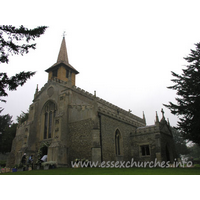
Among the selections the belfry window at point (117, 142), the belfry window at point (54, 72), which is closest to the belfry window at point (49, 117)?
the belfry window at point (54, 72)

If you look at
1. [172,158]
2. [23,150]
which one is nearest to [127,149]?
[172,158]

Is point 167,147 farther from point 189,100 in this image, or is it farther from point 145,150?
point 189,100

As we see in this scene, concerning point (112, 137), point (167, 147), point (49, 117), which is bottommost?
point (167, 147)

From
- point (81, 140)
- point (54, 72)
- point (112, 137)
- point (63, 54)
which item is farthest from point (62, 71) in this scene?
point (112, 137)

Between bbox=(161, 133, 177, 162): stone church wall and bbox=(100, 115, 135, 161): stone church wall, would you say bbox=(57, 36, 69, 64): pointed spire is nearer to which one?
bbox=(100, 115, 135, 161): stone church wall

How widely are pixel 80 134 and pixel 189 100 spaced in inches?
492

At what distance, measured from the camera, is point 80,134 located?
72.7ft

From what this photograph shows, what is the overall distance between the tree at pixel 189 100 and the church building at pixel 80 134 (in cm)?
492

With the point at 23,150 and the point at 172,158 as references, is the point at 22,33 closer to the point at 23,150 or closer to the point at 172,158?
the point at 23,150

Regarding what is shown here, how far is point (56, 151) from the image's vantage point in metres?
20.8

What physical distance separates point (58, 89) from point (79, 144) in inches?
350

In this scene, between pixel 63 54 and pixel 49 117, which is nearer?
pixel 49 117

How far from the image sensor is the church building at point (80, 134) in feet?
70.1

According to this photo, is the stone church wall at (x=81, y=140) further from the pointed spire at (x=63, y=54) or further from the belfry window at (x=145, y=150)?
the pointed spire at (x=63, y=54)
